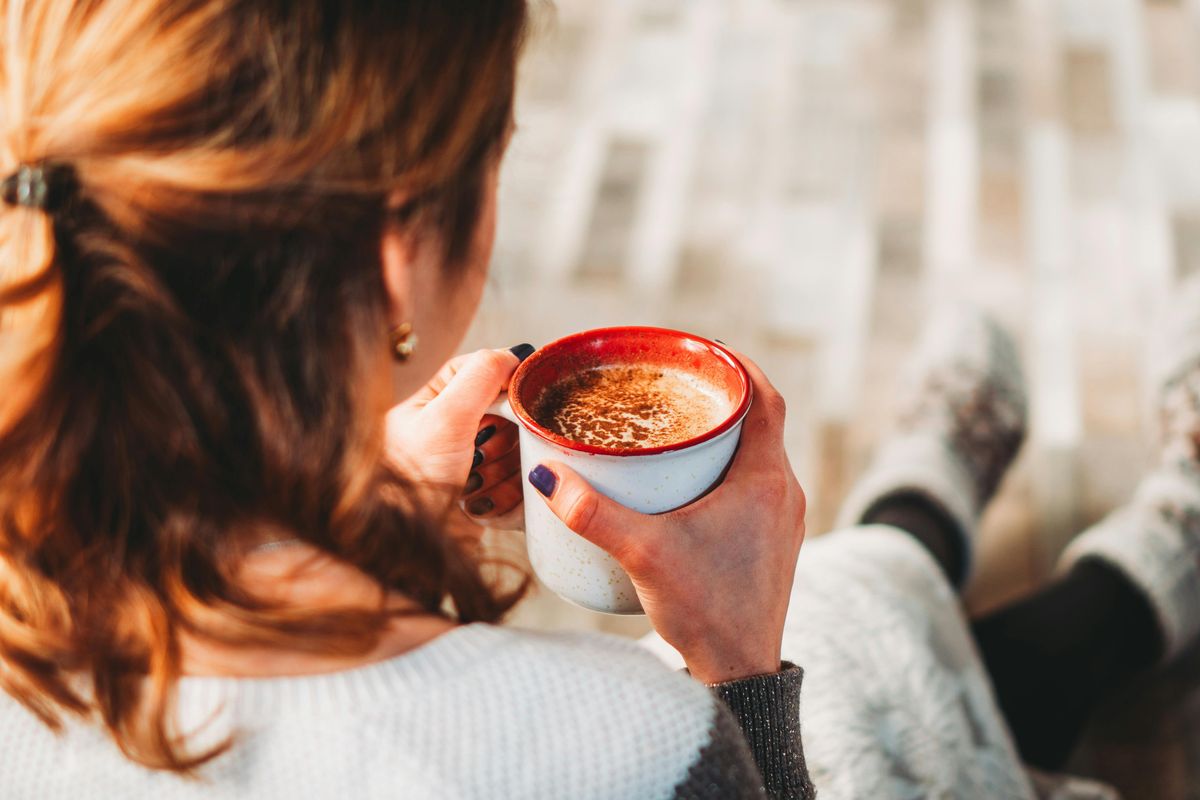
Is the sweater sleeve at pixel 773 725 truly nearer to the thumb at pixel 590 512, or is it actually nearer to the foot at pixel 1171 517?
the thumb at pixel 590 512

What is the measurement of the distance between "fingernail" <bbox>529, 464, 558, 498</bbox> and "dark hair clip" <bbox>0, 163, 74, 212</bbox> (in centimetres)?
31

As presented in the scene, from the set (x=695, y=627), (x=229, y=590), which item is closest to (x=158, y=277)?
(x=229, y=590)

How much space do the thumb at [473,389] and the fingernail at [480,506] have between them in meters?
0.11

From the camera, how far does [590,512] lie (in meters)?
0.66

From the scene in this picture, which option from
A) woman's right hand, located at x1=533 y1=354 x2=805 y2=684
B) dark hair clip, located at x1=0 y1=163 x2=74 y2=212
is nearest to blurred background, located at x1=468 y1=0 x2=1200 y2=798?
woman's right hand, located at x1=533 y1=354 x2=805 y2=684

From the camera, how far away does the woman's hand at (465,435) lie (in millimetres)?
740

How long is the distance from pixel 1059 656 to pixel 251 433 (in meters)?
1.10

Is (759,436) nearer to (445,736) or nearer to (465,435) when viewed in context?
(465,435)

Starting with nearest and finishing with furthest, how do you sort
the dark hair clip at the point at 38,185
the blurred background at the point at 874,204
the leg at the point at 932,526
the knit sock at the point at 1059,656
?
1. the dark hair clip at the point at 38,185
2. the knit sock at the point at 1059,656
3. the leg at the point at 932,526
4. the blurred background at the point at 874,204

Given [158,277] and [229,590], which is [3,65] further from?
[229,590]

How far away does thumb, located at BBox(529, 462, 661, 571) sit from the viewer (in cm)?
66

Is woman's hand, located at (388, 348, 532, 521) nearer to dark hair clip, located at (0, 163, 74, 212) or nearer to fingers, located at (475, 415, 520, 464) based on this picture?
fingers, located at (475, 415, 520, 464)

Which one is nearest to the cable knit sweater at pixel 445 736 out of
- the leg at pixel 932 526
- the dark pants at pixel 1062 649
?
the dark pants at pixel 1062 649

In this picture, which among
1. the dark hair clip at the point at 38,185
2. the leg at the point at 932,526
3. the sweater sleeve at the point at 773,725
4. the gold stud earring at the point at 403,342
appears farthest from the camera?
the leg at the point at 932,526
